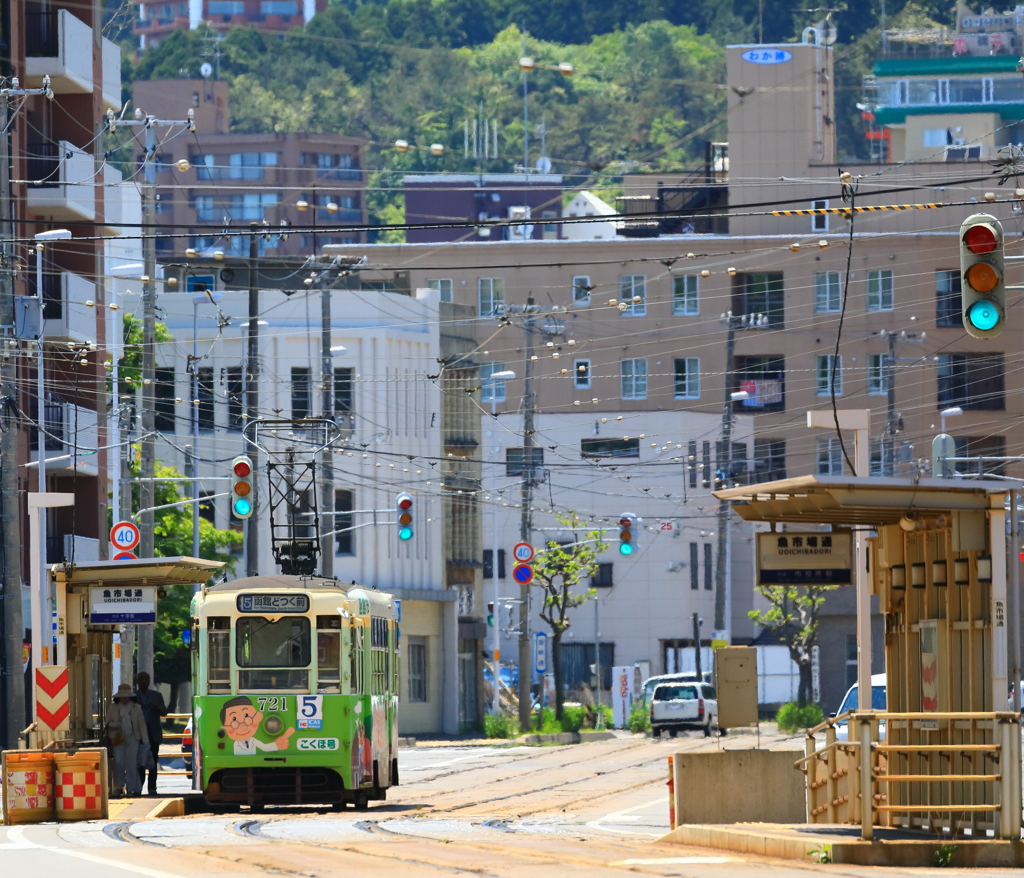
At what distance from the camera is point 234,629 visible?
24.8m

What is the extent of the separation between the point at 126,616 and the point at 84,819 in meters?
3.52

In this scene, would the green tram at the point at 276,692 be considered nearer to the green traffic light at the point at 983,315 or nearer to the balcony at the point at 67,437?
the green traffic light at the point at 983,315

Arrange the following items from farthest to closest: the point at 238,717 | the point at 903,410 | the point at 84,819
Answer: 1. the point at 903,410
2. the point at 238,717
3. the point at 84,819

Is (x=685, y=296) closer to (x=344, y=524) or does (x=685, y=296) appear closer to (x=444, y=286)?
(x=444, y=286)

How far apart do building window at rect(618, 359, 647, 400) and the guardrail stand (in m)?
59.3

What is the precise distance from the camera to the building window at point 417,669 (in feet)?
202

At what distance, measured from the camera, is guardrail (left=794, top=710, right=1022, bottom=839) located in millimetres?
15469

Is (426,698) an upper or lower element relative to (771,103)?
lower

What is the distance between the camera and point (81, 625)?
1011 inches

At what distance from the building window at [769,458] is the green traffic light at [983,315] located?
196ft

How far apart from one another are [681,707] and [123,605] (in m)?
30.6

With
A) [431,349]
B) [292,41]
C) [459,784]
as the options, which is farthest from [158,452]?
[292,41]

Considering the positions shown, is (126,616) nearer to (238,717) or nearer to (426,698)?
(238,717)

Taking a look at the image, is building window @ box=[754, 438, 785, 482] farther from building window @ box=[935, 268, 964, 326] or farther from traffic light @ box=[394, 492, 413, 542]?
traffic light @ box=[394, 492, 413, 542]
